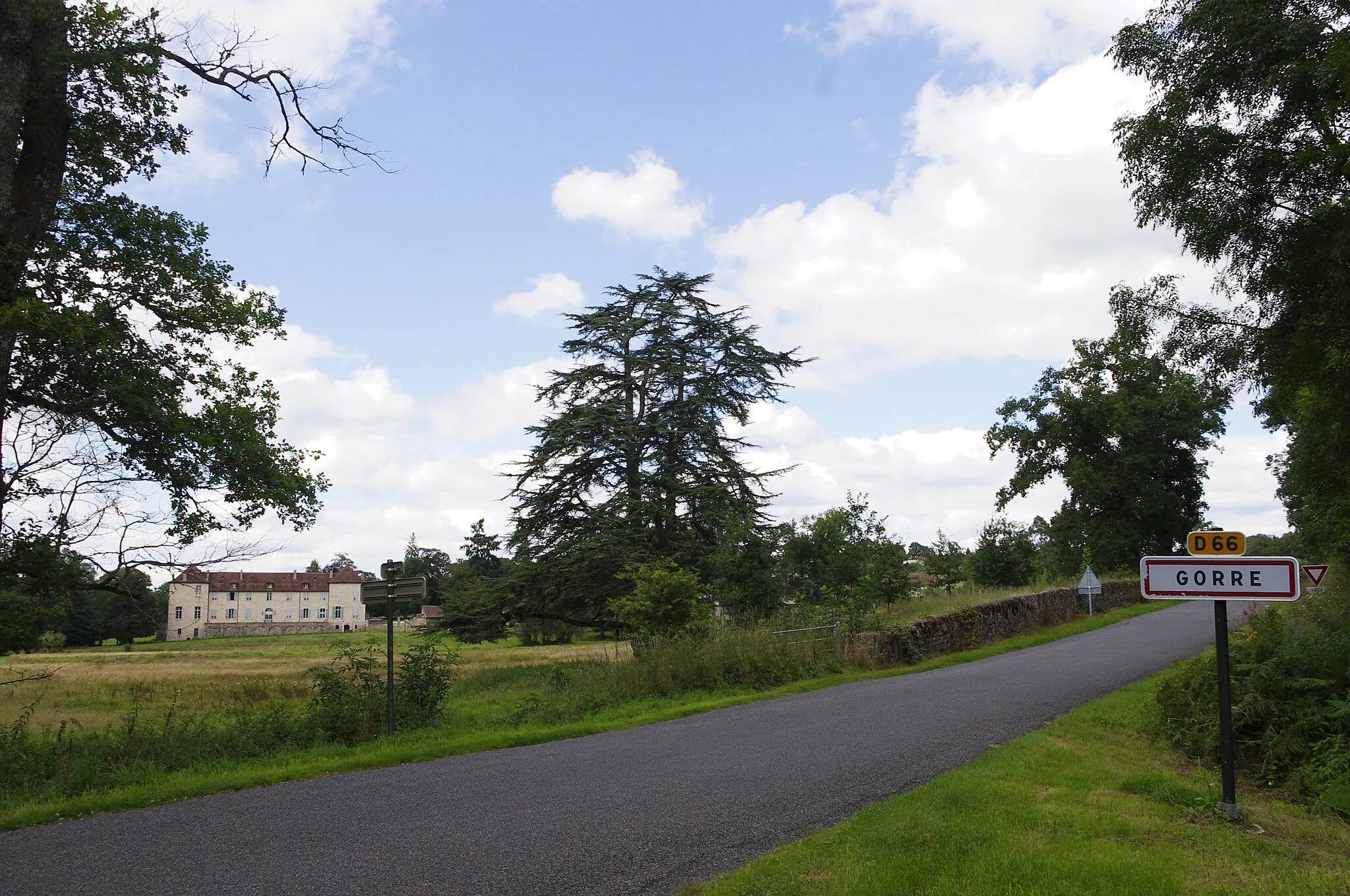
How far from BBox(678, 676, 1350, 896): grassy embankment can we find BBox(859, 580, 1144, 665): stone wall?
11491mm

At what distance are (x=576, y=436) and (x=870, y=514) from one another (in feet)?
30.4

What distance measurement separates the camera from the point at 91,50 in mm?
11336

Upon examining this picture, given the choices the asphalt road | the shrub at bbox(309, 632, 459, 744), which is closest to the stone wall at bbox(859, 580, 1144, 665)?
the asphalt road

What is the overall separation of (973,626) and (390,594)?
52.0 feet

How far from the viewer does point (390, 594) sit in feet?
38.4

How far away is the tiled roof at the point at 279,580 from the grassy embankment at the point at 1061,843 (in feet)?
379

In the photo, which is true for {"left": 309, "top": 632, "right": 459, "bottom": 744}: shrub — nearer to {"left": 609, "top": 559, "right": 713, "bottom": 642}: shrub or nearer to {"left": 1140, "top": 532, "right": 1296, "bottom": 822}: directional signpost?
{"left": 609, "top": 559, "right": 713, "bottom": 642}: shrub

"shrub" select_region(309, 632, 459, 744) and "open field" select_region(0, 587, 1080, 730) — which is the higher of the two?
"shrub" select_region(309, 632, 459, 744)

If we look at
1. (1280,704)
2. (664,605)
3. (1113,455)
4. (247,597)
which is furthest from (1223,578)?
(247,597)

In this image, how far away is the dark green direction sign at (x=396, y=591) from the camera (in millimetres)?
11680

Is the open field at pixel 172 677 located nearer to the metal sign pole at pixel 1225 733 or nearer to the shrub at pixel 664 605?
the shrub at pixel 664 605

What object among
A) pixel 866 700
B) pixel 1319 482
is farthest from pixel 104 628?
pixel 1319 482

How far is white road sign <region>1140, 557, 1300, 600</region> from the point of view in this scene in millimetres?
6004

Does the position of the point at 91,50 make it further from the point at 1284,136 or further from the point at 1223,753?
the point at 1284,136
